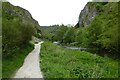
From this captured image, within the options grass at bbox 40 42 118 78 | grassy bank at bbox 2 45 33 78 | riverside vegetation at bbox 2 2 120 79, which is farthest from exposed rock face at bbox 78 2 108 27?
grassy bank at bbox 2 45 33 78

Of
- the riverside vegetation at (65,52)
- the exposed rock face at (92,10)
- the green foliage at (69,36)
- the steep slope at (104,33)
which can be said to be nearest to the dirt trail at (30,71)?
the riverside vegetation at (65,52)

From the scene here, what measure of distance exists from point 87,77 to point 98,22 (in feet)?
160

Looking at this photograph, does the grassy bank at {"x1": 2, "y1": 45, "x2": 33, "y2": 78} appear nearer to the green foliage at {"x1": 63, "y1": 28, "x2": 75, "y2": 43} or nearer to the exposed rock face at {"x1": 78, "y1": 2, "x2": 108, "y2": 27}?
the green foliage at {"x1": 63, "y1": 28, "x2": 75, "y2": 43}

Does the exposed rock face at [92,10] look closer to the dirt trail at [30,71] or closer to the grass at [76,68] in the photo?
the grass at [76,68]

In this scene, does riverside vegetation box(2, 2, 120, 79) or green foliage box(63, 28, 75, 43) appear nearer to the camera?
riverside vegetation box(2, 2, 120, 79)

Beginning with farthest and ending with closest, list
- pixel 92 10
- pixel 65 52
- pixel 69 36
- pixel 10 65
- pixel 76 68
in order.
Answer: pixel 92 10
pixel 69 36
pixel 65 52
pixel 10 65
pixel 76 68

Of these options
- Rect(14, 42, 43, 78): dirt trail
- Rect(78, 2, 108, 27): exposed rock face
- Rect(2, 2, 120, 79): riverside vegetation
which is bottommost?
Rect(14, 42, 43, 78): dirt trail

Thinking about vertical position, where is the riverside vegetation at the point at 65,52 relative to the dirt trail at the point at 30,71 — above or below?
above

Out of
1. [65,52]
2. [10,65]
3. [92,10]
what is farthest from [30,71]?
[92,10]

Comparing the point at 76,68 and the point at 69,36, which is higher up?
the point at 69,36

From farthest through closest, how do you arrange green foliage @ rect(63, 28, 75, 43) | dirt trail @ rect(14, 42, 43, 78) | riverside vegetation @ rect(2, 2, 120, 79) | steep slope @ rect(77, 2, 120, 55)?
green foliage @ rect(63, 28, 75, 43)
steep slope @ rect(77, 2, 120, 55)
riverside vegetation @ rect(2, 2, 120, 79)
dirt trail @ rect(14, 42, 43, 78)

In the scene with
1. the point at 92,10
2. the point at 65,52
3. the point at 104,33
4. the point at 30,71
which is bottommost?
the point at 30,71

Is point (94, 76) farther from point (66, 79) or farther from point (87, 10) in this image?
point (87, 10)

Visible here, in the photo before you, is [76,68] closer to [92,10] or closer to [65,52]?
[65,52]
